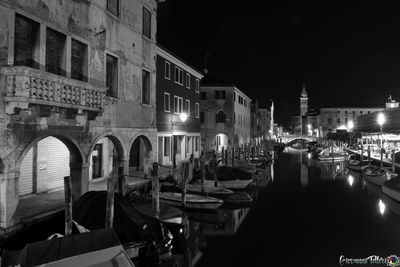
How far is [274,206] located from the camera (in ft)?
66.5

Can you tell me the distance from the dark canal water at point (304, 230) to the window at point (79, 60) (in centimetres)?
846

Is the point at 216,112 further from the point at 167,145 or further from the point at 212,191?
the point at 212,191

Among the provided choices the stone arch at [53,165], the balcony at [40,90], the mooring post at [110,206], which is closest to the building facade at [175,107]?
the stone arch at [53,165]

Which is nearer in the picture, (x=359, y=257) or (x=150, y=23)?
(x=359, y=257)

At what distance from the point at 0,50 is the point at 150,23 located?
1071cm

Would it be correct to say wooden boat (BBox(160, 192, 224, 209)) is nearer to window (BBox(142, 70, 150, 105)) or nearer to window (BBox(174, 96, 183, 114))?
window (BBox(142, 70, 150, 105))

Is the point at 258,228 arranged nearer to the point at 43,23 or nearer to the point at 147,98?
the point at 147,98

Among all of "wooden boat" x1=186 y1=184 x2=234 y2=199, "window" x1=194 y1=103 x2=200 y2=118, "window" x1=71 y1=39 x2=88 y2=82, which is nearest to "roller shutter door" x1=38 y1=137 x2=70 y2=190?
"window" x1=71 y1=39 x2=88 y2=82

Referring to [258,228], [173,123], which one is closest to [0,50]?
[258,228]

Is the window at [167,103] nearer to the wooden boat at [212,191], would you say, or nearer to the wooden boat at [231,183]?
the wooden boat at [231,183]

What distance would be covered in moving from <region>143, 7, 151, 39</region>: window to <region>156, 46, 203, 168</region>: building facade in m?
2.95

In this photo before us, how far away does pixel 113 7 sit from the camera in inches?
579

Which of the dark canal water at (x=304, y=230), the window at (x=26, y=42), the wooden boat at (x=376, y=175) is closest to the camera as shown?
the window at (x=26, y=42)

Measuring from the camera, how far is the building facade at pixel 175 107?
23.2m
